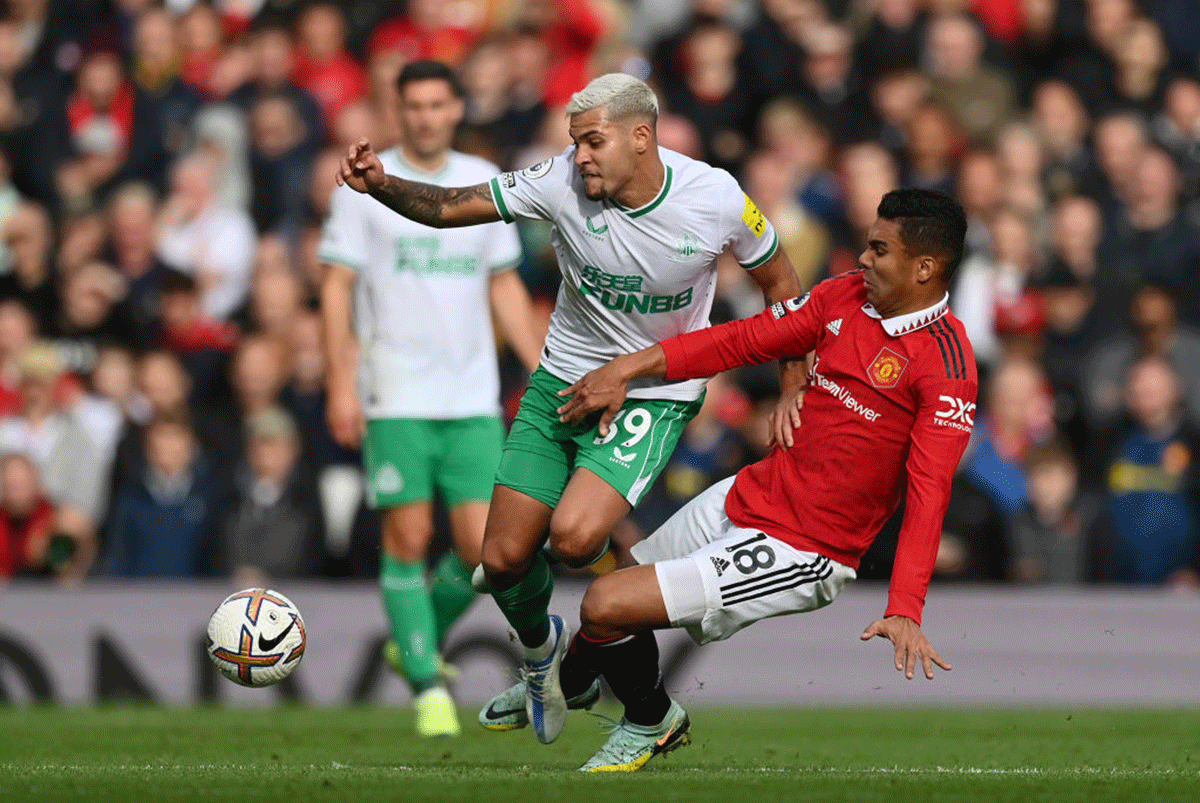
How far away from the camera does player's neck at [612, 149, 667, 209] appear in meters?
7.54

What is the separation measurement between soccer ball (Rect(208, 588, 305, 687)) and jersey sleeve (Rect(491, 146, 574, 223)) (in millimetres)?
1885

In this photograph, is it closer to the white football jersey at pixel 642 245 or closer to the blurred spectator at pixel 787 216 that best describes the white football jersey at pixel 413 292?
the white football jersey at pixel 642 245

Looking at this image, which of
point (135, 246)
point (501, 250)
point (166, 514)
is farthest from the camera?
point (135, 246)

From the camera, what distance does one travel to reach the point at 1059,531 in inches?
484

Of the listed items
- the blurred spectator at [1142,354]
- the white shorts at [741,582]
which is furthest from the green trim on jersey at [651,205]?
the blurred spectator at [1142,354]

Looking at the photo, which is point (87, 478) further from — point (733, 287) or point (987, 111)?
point (987, 111)

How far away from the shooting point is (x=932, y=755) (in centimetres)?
866

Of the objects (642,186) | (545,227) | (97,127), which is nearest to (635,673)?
(642,186)

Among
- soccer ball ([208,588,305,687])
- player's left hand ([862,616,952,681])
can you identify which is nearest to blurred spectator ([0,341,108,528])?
soccer ball ([208,588,305,687])

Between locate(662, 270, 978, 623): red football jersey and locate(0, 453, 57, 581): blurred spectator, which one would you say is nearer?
locate(662, 270, 978, 623): red football jersey

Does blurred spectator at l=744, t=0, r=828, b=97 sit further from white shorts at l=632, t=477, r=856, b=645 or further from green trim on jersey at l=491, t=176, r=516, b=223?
white shorts at l=632, t=477, r=856, b=645

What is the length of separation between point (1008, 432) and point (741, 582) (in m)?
5.95

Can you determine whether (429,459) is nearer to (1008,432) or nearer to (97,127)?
(1008,432)

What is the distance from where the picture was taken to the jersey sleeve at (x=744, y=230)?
766 centimetres
